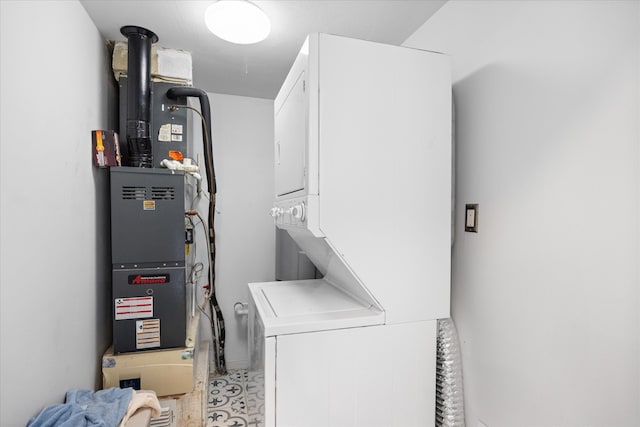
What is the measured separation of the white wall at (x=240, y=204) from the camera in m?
3.62

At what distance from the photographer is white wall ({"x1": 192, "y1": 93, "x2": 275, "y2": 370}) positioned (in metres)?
3.62

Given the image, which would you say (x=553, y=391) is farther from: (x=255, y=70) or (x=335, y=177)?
(x=255, y=70)

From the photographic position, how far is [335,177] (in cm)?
159

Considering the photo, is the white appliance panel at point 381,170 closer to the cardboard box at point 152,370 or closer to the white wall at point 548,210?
the white wall at point 548,210

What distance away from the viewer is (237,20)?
6.47 ft

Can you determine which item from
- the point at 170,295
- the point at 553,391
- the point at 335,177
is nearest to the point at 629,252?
the point at 553,391

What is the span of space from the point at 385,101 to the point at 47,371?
7.23 feet

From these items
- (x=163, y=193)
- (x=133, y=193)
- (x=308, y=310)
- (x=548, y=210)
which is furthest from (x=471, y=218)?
(x=133, y=193)

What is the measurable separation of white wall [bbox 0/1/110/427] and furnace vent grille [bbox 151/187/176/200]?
0.39m

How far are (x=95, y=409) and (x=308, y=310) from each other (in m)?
1.26

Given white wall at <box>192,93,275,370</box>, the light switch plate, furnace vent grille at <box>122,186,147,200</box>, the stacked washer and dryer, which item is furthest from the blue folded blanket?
the light switch plate

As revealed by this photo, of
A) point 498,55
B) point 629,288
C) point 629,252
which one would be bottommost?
point 629,288

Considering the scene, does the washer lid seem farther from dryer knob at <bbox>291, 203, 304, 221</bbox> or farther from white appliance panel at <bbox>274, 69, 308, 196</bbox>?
white appliance panel at <bbox>274, 69, 308, 196</bbox>

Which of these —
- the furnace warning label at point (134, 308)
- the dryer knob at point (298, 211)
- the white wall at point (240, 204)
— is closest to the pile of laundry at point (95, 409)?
the furnace warning label at point (134, 308)
